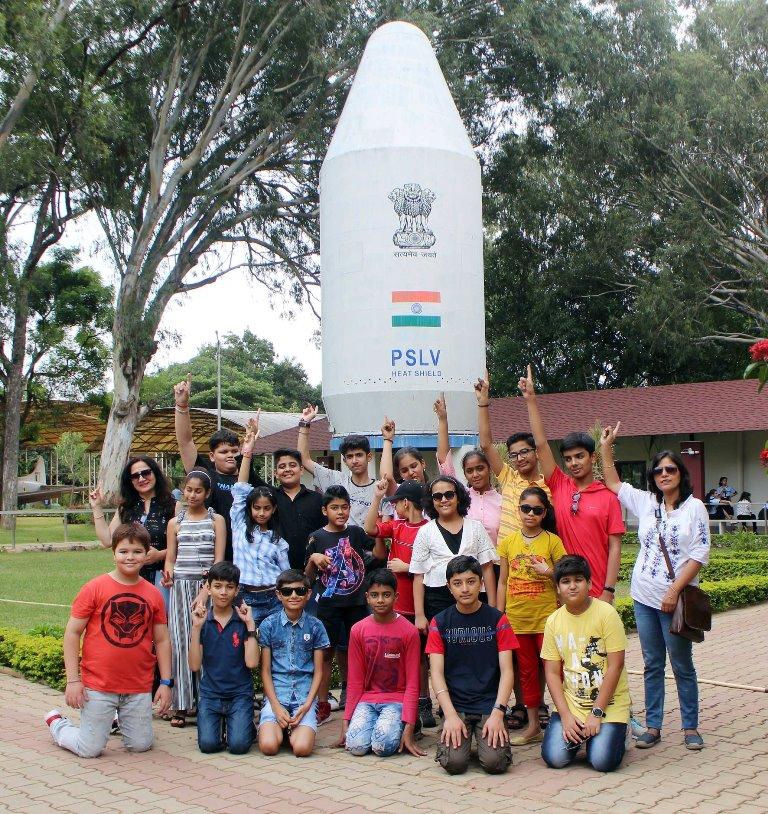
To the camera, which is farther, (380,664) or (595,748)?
(380,664)

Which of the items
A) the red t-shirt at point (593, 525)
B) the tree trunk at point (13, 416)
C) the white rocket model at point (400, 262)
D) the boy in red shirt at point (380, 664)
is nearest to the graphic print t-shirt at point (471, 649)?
the boy in red shirt at point (380, 664)

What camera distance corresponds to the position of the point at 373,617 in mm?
5730

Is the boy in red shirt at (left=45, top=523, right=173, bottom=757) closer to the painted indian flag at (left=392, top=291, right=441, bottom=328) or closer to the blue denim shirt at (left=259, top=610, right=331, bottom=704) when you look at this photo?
the blue denim shirt at (left=259, top=610, right=331, bottom=704)

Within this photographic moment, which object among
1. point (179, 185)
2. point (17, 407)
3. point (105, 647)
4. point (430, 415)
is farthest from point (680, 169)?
point (105, 647)

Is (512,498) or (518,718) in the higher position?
(512,498)

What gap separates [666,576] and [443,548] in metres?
1.33

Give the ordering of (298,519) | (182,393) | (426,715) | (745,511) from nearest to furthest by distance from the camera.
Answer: (426,715) → (298,519) → (182,393) → (745,511)

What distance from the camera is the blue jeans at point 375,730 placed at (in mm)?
5418

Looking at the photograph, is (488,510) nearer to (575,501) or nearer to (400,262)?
(575,501)

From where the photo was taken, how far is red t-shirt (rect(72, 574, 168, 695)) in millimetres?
5559

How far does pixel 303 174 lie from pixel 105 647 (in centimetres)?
2345

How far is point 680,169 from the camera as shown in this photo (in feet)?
94.3

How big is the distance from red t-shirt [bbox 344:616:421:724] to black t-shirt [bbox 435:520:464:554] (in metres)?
0.56

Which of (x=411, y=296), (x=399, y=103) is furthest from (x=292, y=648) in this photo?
(x=399, y=103)
